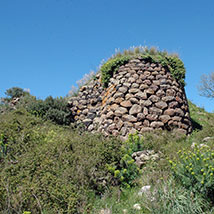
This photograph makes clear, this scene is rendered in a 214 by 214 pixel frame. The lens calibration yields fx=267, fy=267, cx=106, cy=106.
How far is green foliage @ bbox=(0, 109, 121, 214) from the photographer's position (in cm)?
425

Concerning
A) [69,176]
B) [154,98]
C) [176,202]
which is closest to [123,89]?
[154,98]

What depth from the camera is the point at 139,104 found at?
945cm

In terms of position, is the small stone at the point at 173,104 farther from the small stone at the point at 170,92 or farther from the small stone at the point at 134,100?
the small stone at the point at 134,100

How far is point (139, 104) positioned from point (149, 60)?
2052mm

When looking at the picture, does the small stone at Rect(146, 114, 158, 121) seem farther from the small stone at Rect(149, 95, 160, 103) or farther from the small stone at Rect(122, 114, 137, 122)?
the small stone at Rect(149, 95, 160, 103)

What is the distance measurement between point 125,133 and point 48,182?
4.67 m

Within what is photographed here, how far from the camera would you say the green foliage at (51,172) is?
425cm

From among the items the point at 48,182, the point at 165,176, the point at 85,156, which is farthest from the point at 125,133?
the point at 48,182

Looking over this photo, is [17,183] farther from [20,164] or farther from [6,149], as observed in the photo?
[6,149]

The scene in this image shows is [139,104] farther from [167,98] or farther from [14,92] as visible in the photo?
[14,92]

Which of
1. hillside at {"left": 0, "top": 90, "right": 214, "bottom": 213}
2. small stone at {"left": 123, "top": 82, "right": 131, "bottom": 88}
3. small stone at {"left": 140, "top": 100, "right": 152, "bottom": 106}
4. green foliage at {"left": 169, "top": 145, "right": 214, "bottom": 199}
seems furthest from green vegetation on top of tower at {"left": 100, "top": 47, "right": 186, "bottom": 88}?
green foliage at {"left": 169, "top": 145, "right": 214, "bottom": 199}

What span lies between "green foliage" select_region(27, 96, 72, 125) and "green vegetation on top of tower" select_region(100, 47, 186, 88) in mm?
2022

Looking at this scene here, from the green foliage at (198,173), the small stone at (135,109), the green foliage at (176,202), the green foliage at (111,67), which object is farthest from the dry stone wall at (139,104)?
the green foliage at (176,202)

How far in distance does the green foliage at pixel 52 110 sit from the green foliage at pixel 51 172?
3.22 meters
